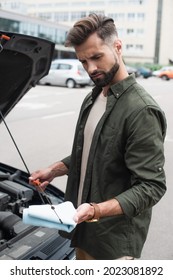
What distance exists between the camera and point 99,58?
5.43ft

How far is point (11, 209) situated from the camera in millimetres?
2965

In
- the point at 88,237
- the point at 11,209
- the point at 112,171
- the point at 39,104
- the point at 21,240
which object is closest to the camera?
the point at 112,171

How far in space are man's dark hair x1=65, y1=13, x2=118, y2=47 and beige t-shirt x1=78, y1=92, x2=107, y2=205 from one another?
1.07ft

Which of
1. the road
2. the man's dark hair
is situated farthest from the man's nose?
the road

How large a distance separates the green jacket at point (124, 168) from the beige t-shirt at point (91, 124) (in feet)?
0.12

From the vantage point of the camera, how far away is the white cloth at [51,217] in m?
1.52

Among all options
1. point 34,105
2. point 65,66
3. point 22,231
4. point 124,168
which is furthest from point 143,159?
point 65,66

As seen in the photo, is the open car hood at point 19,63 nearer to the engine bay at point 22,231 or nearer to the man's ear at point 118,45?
the engine bay at point 22,231

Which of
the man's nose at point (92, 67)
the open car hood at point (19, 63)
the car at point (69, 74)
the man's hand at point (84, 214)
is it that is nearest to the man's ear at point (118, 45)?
the man's nose at point (92, 67)

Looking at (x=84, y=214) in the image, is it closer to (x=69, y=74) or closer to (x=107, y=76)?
(x=107, y=76)

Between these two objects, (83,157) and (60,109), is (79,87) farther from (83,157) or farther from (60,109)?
(83,157)

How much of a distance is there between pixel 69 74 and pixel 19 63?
1767cm

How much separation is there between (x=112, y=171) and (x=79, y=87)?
19.7 meters

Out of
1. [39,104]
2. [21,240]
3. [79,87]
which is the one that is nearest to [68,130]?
[39,104]
